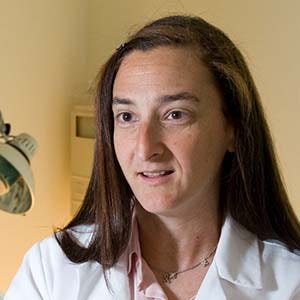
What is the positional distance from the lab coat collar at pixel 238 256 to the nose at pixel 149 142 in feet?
0.81

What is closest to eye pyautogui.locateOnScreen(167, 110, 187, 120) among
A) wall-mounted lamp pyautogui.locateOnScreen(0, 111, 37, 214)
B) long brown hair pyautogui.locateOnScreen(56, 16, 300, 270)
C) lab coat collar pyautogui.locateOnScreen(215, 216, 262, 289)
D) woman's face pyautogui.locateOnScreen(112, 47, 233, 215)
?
woman's face pyautogui.locateOnScreen(112, 47, 233, 215)

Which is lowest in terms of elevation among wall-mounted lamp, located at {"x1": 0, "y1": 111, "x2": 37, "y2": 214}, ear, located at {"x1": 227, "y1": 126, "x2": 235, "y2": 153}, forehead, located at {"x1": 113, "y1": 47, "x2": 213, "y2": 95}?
wall-mounted lamp, located at {"x1": 0, "y1": 111, "x2": 37, "y2": 214}

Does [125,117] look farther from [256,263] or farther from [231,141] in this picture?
[256,263]

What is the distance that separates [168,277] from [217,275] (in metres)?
0.10

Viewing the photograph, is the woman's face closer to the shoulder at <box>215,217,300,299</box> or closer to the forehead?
the forehead

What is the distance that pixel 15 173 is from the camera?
1241 millimetres

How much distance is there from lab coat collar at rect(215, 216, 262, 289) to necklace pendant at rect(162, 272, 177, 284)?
0.29 ft

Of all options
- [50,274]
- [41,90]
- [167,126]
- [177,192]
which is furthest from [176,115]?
[41,90]

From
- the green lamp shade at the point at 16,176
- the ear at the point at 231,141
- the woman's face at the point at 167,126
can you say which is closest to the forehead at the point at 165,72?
the woman's face at the point at 167,126

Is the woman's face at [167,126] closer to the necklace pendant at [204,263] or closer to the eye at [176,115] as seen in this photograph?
the eye at [176,115]

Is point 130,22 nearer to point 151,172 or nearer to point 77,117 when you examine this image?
point 77,117

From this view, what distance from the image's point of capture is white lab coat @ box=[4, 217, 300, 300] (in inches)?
39.9

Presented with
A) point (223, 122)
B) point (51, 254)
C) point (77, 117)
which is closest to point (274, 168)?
point (223, 122)

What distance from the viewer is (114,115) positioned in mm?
1039
